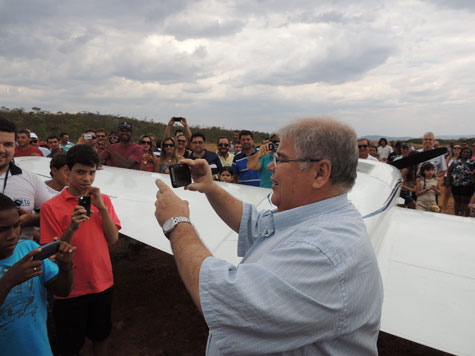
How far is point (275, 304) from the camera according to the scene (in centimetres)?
86

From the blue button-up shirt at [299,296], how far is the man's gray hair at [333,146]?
0.80ft

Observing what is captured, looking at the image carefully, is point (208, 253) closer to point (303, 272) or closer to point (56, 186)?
point (303, 272)

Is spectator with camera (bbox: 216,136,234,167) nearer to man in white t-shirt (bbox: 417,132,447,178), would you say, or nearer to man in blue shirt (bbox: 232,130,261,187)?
man in blue shirt (bbox: 232,130,261,187)

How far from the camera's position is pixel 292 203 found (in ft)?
4.10

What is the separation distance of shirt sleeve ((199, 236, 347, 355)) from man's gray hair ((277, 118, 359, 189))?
395 mm

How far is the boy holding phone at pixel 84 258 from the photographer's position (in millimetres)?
2400

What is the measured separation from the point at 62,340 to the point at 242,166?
381 centimetres

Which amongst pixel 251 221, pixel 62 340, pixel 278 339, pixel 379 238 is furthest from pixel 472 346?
pixel 62 340

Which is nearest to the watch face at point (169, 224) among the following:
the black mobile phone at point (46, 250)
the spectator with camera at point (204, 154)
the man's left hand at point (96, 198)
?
the black mobile phone at point (46, 250)

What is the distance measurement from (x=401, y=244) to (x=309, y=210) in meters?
2.57

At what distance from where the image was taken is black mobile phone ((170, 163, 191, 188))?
65.8 inches

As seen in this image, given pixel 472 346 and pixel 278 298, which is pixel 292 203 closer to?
pixel 278 298

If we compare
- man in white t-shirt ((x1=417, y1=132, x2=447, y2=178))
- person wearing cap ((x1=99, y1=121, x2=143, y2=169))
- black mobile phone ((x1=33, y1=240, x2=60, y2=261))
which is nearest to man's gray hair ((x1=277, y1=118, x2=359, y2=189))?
black mobile phone ((x1=33, y1=240, x2=60, y2=261))

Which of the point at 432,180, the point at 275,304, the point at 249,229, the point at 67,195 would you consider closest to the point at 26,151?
the point at 67,195
